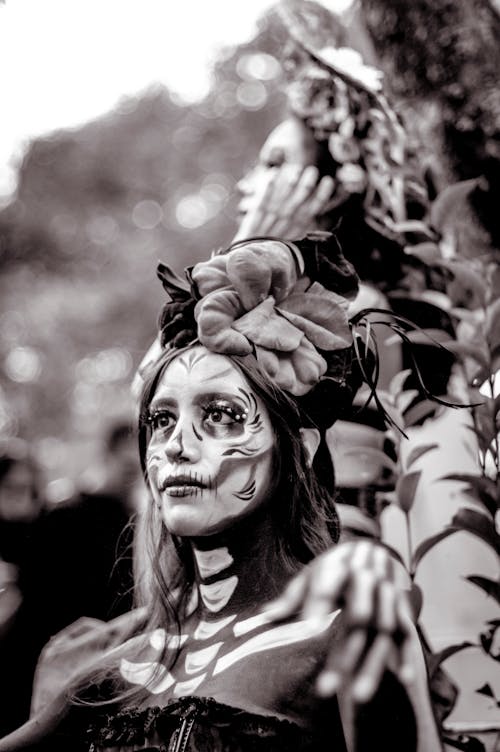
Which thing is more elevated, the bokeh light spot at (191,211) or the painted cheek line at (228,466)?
the bokeh light spot at (191,211)

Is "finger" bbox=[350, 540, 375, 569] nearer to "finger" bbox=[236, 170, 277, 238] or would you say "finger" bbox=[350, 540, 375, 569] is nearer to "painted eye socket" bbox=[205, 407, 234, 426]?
"painted eye socket" bbox=[205, 407, 234, 426]

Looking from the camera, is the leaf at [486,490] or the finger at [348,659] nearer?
the finger at [348,659]

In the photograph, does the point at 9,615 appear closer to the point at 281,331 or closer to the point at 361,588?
the point at 281,331

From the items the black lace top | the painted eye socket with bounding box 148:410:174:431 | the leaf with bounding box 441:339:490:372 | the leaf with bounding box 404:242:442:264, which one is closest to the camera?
the black lace top

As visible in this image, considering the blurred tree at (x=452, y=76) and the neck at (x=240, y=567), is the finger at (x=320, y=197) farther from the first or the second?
the neck at (x=240, y=567)

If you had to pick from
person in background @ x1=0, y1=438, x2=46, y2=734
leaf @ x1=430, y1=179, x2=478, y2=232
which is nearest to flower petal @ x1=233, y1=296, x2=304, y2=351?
leaf @ x1=430, y1=179, x2=478, y2=232

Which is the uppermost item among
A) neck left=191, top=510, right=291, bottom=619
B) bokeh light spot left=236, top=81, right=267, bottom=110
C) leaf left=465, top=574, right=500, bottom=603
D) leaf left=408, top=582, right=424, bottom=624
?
bokeh light spot left=236, top=81, right=267, bottom=110

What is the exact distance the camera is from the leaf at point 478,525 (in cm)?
211

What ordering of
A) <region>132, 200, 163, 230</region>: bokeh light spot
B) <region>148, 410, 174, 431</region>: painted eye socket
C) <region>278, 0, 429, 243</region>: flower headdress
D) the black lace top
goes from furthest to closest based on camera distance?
1. <region>132, 200, 163, 230</region>: bokeh light spot
2. <region>278, 0, 429, 243</region>: flower headdress
3. <region>148, 410, 174, 431</region>: painted eye socket
4. the black lace top

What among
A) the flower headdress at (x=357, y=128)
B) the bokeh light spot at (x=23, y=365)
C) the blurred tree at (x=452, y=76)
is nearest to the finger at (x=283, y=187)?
the flower headdress at (x=357, y=128)

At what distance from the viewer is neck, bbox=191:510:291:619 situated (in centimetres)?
172

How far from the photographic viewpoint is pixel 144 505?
2.04 m

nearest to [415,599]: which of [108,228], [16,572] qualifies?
[16,572]

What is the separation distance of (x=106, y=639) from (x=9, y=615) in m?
0.57
